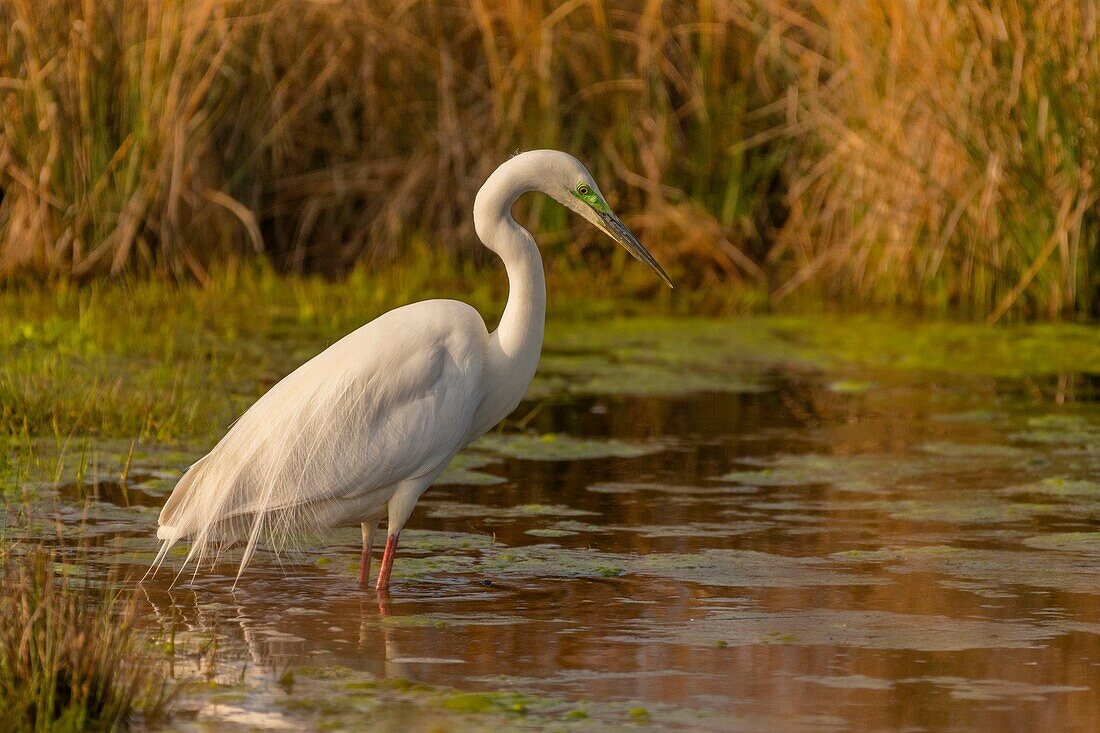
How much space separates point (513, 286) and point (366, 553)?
81 cm

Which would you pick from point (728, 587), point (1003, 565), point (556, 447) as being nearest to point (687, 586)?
point (728, 587)

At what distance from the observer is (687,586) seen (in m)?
4.66

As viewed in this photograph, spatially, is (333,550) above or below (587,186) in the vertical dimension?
below

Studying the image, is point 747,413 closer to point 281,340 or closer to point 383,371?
point 281,340

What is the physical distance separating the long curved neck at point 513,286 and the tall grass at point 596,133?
4.76m

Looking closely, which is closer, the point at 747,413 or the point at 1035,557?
the point at 1035,557

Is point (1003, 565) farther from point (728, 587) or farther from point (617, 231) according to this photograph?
point (617, 231)

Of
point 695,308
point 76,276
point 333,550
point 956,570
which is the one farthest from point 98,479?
point 695,308

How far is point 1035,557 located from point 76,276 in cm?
660

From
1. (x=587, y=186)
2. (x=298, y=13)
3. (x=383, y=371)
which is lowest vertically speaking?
(x=383, y=371)

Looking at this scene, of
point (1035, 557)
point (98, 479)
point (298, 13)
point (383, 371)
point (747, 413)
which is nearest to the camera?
point (383, 371)

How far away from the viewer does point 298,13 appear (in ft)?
36.1

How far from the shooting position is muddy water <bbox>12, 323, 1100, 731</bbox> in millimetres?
3592

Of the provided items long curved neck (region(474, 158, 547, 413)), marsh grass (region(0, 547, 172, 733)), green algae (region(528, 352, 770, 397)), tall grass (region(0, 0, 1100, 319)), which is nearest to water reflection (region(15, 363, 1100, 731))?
marsh grass (region(0, 547, 172, 733))
